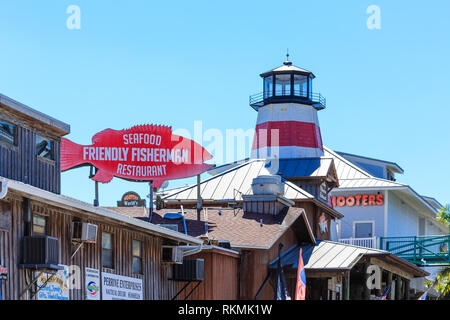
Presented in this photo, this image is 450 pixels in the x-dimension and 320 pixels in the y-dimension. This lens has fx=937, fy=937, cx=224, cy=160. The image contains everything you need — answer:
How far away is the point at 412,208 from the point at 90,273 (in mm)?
42424

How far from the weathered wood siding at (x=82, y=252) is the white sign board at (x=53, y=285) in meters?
0.34

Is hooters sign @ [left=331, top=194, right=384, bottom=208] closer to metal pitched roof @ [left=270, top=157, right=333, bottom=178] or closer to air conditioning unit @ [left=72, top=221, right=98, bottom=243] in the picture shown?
metal pitched roof @ [left=270, top=157, right=333, bottom=178]

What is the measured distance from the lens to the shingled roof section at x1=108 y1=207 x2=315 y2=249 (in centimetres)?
3381

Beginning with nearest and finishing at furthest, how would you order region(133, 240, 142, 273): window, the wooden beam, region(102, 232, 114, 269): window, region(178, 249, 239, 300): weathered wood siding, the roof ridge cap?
region(102, 232, 114, 269): window, region(133, 240, 142, 273): window, region(178, 249, 239, 300): weathered wood siding, the wooden beam, the roof ridge cap

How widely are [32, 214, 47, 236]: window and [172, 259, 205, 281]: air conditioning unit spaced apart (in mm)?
7802

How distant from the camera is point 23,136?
24.5m

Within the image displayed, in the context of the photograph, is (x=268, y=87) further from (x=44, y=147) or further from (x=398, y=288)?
(x=44, y=147)

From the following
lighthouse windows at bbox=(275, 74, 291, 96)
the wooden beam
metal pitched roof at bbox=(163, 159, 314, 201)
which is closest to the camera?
the wooden beam

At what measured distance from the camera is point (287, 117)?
201 feet

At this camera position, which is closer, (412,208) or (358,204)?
(358,204)

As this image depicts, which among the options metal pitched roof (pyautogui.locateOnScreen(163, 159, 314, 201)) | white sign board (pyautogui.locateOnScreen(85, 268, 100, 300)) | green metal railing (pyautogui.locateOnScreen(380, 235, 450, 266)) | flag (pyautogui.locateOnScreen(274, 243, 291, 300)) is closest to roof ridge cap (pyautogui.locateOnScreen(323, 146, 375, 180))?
green metal railing (pyautogui.locateOnScreen(380, 235, 450, 266))

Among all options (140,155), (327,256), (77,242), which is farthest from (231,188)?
(77,242)

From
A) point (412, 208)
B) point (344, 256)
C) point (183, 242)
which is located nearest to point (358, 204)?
point (412, 208)
